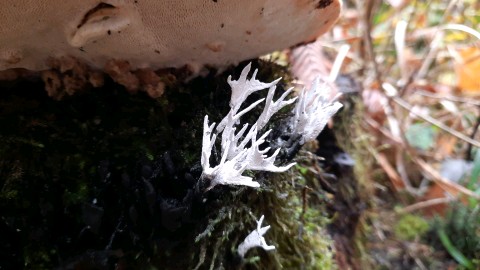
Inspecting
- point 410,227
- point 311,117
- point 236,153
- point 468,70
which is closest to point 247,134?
point 236,153

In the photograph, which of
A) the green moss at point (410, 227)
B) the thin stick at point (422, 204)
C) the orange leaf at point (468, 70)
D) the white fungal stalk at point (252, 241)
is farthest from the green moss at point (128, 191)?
the orange leaf at point (468, 70)

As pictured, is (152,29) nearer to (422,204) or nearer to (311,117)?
(311,117)

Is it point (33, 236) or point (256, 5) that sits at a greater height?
point (256, 5)

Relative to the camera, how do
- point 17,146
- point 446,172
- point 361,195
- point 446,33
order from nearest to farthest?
point 17,146 → point 361,195 → point 446,172 → point 446,33

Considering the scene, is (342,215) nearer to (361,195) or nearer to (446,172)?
(361,195)

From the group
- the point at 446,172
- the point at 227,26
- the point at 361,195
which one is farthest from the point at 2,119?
the point at 446,172

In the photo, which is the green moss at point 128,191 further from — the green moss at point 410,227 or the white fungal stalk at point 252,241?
the green moss at point 410,227
